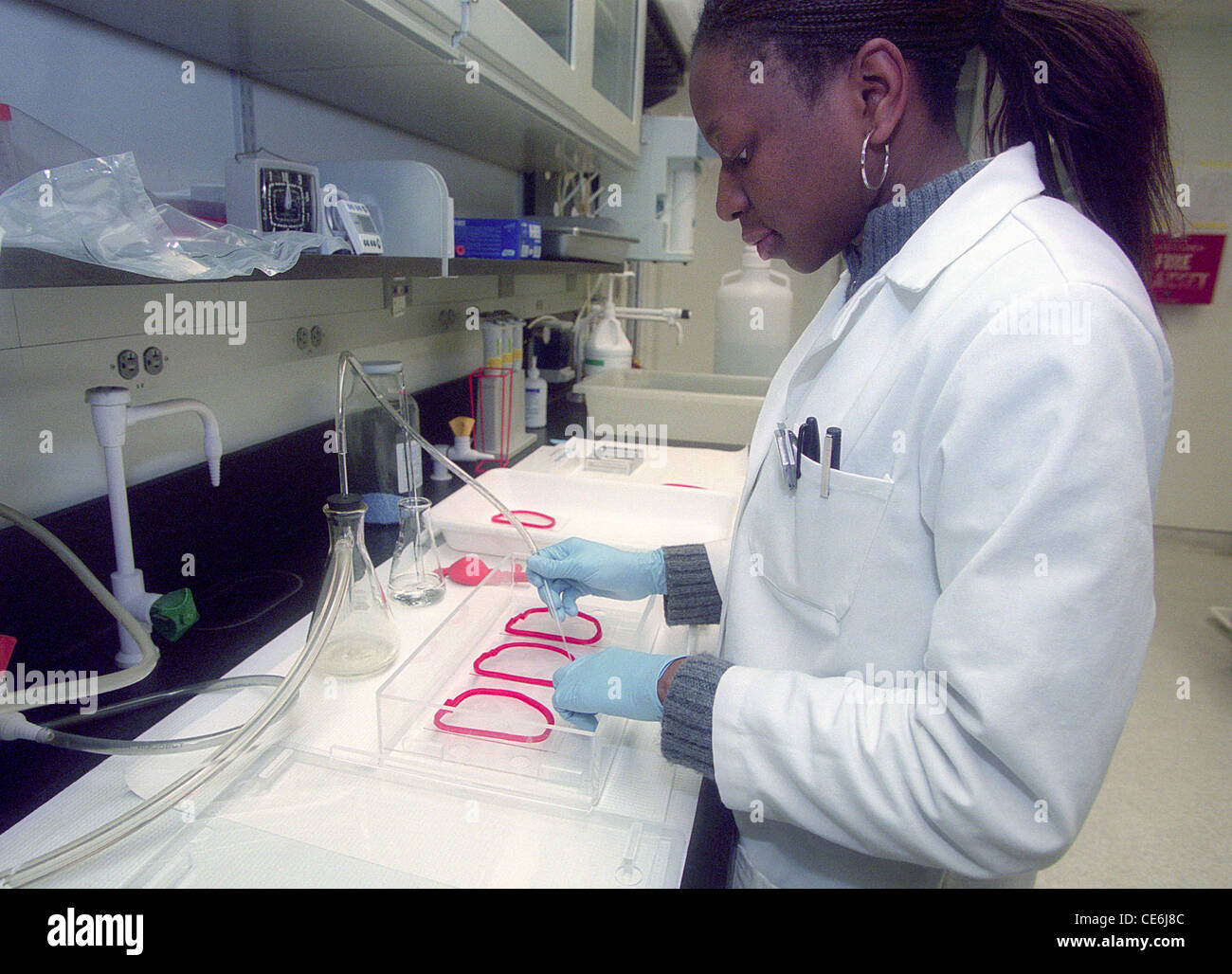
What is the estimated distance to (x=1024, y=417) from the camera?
0.56m

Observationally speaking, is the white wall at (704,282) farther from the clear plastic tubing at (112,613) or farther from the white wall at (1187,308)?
the clear plastic tubing at (112,613)

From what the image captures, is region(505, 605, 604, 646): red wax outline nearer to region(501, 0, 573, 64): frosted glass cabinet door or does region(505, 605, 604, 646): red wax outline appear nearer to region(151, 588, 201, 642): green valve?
region(151, 588, 201, 642): green valve

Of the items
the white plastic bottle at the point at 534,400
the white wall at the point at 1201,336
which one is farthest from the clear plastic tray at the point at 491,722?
the white wall at the point at 1201,336

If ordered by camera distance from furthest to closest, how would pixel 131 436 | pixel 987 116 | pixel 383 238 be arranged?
Result: pixel 383 238, pixel 131 436, pixel 987 116

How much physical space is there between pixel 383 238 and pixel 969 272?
33.8 inches

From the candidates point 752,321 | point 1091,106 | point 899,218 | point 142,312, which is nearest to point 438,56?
point 142,312

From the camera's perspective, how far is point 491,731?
0.76 metres

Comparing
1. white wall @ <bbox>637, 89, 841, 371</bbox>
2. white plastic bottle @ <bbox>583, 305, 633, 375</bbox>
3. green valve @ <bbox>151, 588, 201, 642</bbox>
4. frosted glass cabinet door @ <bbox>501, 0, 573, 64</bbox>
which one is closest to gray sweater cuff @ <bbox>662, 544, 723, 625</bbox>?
green valve @ <bbox>151, 588, 201, 642</bbox>

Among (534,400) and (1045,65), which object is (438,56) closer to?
(1045,65)

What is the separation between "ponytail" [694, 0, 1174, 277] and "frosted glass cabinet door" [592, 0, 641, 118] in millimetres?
1086

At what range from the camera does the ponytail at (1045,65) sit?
0.67m

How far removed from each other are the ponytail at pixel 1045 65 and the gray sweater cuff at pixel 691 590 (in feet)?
1.86
